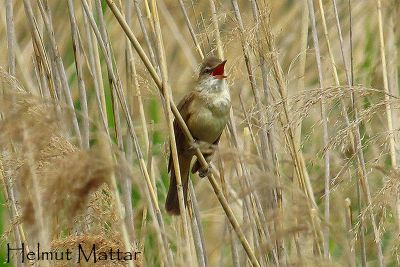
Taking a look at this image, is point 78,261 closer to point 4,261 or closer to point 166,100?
point 166,100

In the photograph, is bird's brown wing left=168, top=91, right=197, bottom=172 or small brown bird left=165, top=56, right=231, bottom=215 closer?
small brown bird left=165, top=56, right=231, bottom=215

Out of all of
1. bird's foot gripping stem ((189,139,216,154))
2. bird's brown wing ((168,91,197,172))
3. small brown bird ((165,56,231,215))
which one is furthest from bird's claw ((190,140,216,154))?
bird's brown wing ((168,91,197,172))

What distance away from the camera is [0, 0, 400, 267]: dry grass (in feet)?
5.97

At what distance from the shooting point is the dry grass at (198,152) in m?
1.82

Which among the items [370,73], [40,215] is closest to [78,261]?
[40,215]

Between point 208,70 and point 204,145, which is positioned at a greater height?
point 208,70

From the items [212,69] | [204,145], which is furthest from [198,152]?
[212,69]

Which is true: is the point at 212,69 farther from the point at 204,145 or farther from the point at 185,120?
the point at 204,145

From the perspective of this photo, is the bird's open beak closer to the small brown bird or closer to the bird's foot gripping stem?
the small brown bird

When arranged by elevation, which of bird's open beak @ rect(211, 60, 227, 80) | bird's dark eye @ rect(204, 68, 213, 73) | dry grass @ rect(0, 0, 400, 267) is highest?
bird's dark eye @ rect(204, 68, 213, 73)

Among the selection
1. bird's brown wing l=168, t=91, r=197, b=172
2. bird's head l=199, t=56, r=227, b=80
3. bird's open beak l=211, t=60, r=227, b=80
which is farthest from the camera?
bird's brown wing l=168, t=91, r=197, b=172

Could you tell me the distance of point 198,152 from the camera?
99.9 inches

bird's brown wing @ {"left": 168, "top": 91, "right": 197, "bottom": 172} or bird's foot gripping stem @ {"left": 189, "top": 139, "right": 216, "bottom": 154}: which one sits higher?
bird's brown wing @ {"left": 168, "top": 91, "right": 197, "bottom": 172}

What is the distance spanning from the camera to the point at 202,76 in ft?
11.0
